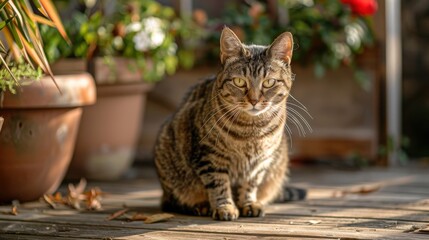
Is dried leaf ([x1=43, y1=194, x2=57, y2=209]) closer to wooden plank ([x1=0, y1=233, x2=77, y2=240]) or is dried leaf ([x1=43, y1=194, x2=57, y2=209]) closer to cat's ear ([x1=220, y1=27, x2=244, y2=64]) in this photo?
wooden plank ([x1=0, y1=233, x2=77, y2=240])

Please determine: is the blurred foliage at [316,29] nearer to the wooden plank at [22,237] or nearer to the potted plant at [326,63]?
the potted plant at [326,63]

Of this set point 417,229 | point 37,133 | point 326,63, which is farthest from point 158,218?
point 326,63

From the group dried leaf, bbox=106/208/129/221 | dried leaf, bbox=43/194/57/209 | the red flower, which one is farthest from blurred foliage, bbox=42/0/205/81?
dried leaf, bbox=106/208/129/221

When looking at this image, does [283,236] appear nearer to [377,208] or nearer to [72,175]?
[377,208]

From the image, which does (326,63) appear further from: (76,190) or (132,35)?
(76,190)

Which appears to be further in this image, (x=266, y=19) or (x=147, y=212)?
(x=266, y=19)

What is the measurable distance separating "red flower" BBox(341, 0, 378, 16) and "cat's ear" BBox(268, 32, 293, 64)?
1.54 m

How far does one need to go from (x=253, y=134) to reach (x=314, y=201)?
660mm

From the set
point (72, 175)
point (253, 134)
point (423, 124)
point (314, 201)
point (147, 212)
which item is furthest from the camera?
point (423, 124)

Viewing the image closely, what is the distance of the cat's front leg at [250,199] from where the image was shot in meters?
3.22

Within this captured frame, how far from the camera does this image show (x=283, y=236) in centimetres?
281

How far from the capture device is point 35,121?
3441 mm

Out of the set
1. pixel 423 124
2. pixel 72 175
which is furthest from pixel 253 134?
pixel 423 124

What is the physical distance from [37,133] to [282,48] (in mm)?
1210
